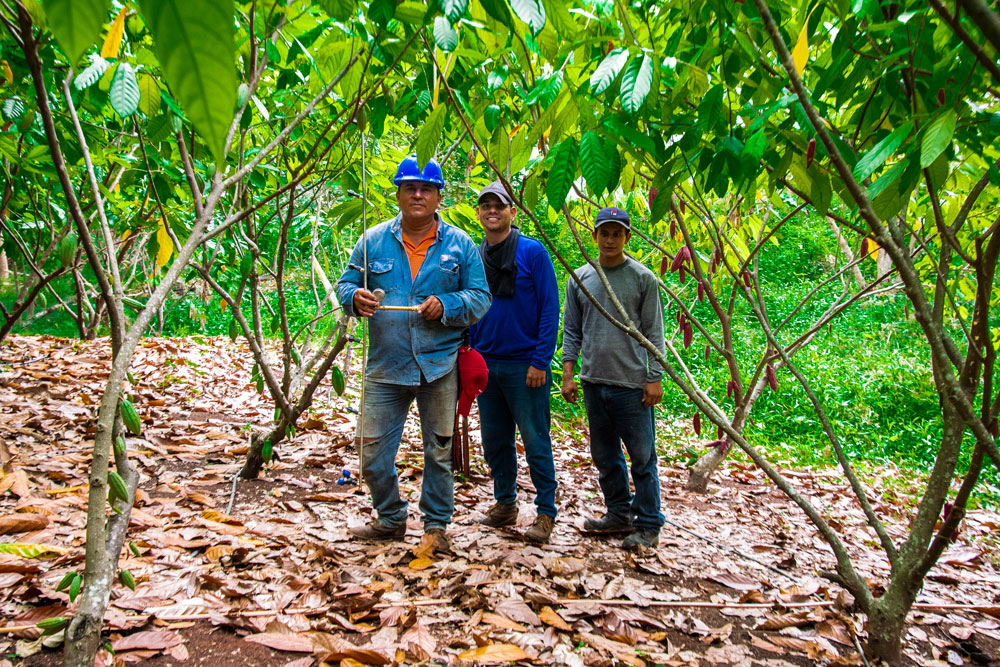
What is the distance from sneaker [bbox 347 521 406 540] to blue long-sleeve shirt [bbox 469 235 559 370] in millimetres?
930

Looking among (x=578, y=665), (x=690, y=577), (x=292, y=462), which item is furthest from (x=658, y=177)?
(x=292, y=462)

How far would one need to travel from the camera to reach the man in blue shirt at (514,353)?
3238mm

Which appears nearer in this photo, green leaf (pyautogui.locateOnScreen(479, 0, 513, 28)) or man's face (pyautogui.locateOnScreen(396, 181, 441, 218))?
green leaf (pyautogui.locateOnScreen(479, 0, 513, 28))

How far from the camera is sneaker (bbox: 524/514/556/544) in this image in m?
3.15

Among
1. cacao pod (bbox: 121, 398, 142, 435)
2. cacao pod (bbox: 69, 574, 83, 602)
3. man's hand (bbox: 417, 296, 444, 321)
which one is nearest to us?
cacao pod (bbox: 69, 574, 83, 602)

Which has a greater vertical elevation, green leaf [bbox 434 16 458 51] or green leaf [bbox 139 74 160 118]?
green leaf [bbox 139 74 160 118]

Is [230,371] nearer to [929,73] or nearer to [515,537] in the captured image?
[515,537]

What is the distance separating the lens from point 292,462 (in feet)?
12.9

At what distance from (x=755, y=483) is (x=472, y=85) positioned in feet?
12.8

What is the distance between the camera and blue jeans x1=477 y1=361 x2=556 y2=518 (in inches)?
128

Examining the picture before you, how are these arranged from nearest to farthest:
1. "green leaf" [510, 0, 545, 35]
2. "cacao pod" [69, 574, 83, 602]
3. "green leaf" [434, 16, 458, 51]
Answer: "green leaf" [510, 0, 545, 35]
"green leaf" [434, 16, 458, 51]
"cacao pod" [69, 574, 83, 602]

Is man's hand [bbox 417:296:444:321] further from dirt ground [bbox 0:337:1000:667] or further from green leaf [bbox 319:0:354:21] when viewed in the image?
green leaf [bbox 319:0:354:21]

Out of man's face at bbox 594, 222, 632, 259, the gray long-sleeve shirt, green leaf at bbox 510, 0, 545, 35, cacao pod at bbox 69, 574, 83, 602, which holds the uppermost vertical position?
man's face at bbox 594, 222, 632, 259

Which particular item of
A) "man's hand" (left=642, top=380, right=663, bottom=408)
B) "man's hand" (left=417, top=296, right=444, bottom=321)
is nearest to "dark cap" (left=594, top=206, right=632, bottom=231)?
"man's hand" (left=642, top=380, right=663, bottom=408)
